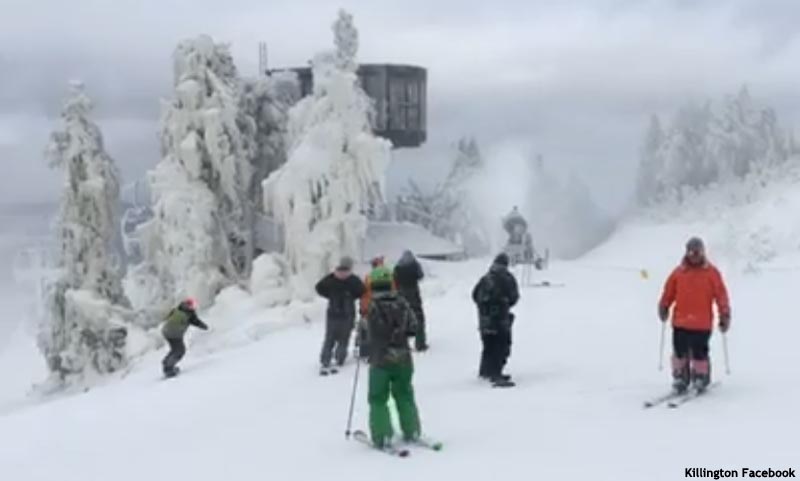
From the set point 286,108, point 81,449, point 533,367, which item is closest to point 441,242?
point 286,108

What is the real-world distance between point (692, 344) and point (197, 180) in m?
24.0

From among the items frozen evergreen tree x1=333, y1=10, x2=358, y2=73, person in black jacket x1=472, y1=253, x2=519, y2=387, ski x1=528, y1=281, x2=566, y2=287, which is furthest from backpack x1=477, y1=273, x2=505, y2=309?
frozen evergreen tree x1=333, y1=10, x2=358, y2=73

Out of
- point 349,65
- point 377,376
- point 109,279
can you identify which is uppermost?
point 349,65

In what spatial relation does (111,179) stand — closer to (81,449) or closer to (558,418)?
(81,449)

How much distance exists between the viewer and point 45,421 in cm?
1430

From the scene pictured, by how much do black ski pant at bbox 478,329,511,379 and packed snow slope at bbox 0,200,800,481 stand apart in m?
0.32

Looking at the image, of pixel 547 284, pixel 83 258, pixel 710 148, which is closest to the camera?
pixel 547 284

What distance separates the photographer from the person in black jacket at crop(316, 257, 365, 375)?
1509cm

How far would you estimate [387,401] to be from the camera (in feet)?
→ 32.4

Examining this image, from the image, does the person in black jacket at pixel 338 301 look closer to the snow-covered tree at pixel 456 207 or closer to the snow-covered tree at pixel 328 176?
the snow-covered tree at pixel 328 176

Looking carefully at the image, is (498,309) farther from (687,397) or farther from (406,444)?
(406,444)

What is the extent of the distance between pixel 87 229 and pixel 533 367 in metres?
23.0

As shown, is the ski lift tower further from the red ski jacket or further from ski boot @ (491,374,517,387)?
the red ski jacket

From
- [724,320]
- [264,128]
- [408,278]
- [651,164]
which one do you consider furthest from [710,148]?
[724,320]
